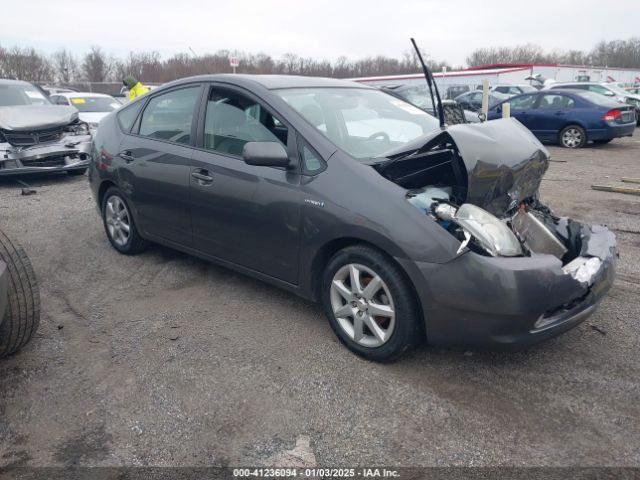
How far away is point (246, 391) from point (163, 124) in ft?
8.27

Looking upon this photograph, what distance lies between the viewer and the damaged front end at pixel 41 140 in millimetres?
8180

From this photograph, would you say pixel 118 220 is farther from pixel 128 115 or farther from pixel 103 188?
pixel 128 115

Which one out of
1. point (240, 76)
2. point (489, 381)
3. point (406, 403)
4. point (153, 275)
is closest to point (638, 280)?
point (489, 381)

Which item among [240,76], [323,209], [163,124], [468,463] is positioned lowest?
[468,463]

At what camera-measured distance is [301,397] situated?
281 centimetres

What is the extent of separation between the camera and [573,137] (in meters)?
12.4

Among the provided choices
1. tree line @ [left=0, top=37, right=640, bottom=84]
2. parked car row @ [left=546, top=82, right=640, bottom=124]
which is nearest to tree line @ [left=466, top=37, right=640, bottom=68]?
tree line @ [left=0, top=37, right=640, bottom=84]

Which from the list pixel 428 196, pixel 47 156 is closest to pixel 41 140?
pixel 47 156

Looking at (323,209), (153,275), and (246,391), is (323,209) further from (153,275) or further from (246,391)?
(153,275)

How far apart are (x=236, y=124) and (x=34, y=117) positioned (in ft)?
20.9

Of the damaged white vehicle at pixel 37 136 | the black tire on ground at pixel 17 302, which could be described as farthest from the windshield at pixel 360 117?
the damaged white vehicle at pixel 37 136

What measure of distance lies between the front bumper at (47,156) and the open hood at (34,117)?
11.1 inches

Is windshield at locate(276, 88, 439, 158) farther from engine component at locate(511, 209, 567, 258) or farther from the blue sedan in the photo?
the blue sedan

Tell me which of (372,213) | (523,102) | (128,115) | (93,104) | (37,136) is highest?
(93,104)
